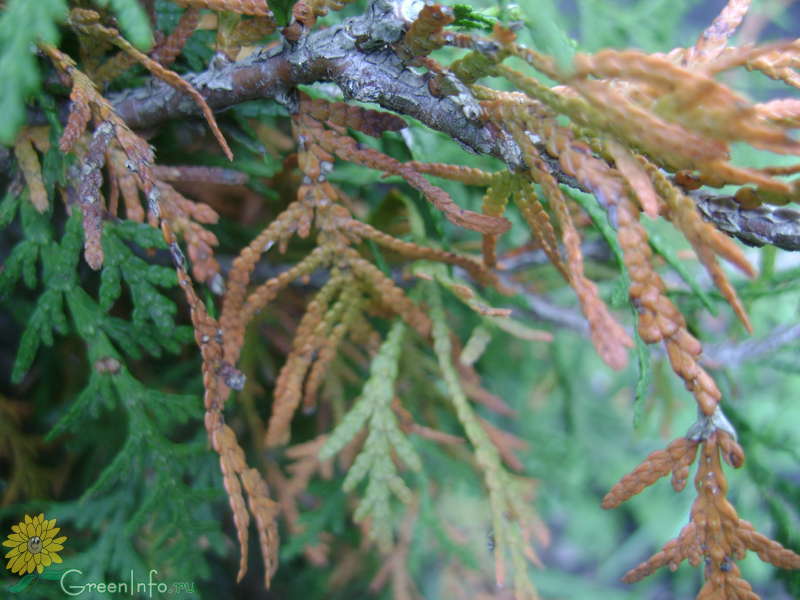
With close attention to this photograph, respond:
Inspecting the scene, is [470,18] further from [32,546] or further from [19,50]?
[32,546]

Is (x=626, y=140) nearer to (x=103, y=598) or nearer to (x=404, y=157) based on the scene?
(x=404, y=157)

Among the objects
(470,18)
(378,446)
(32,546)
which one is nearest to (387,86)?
(470,18)

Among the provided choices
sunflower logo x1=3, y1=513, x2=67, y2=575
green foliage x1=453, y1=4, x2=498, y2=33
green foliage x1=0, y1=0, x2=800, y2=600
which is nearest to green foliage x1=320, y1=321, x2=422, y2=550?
green foliage x1=0, y1=0, x2=800, y2=600

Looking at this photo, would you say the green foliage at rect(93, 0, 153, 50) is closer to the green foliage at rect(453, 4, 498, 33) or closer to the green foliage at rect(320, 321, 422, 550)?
the green foliage at rect(453, 4, 498, 33)

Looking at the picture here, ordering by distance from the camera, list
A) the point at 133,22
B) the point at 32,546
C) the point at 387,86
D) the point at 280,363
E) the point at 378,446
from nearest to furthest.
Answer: the point at 133,22
the point at 387,86
the point at 32,546
the point at 378,446
the point at 280,363

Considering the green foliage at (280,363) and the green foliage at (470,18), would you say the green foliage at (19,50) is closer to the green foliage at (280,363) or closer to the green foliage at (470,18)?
the green foliage at (280,363)

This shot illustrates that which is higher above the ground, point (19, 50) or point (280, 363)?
point (19, 50)

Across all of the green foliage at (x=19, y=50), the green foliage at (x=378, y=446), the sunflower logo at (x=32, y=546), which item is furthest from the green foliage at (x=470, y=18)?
the sunflower logo at (x=32, y=546)
